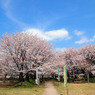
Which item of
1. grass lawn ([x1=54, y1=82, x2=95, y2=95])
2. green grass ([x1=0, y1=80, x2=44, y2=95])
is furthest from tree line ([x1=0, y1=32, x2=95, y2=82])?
grass lawn ([x1=54, y1=82, x2=95, y2=95])

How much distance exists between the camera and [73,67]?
34.7 meters

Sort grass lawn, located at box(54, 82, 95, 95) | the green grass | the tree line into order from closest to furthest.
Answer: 1. the green grass
2. grass lawn, located at box(54, 82, 95, 95)
3. the tree line

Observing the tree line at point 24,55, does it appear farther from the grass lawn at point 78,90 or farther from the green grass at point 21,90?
the grass lawn at point 78,90

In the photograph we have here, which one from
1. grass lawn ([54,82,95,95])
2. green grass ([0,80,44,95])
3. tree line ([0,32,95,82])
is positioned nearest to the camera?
green grass ([0,80,44,95])

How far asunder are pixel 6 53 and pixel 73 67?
2033 cm

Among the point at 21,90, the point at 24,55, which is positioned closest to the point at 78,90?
the point at 21,90

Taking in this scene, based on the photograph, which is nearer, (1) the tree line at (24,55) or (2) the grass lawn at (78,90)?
(2) the grass lawn at (78,90)

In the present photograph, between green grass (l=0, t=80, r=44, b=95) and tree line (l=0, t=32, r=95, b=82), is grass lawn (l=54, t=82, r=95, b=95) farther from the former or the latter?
tree line (l=0, t=32, r=95, b=82)

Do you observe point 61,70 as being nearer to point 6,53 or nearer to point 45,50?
point 45,50

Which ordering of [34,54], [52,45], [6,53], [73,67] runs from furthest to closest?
1. [73,67]
2. [52,45]
3. [34,54]
4. [6,53]

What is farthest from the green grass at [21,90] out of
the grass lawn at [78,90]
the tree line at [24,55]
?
the tree line at [24,55]

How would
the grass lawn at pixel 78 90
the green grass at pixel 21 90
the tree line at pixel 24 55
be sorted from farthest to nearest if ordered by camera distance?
the tree line at pixel 24 55 < the grass lawn at pixel 78 90 < the green grass at pixel 21 90

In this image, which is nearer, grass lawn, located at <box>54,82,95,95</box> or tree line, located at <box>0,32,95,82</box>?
grass lawn, located at <box>54,82,95,95</box>

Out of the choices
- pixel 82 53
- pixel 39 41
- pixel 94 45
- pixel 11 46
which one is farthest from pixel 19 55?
pixel 94 45
